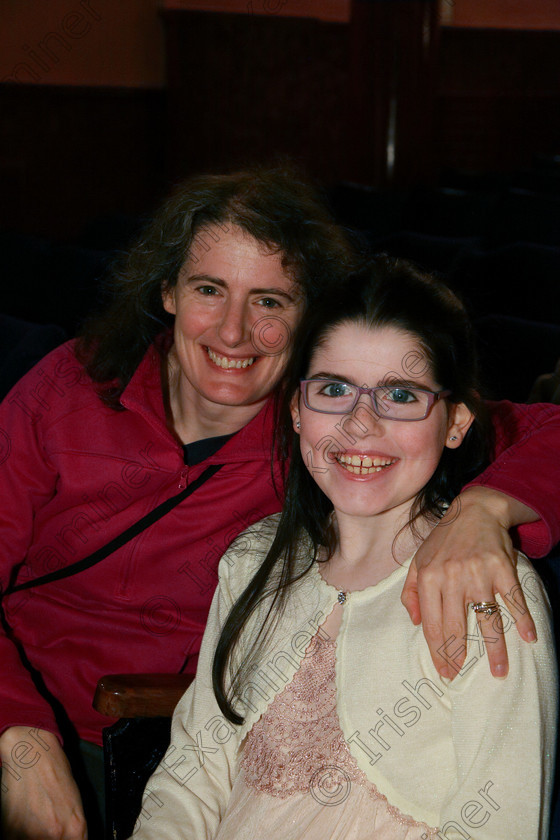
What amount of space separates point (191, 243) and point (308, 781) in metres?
0.88

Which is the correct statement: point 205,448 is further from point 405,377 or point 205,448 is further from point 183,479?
point 405,377

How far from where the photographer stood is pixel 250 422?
1559 mm

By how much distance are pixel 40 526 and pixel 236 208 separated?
0.66 m

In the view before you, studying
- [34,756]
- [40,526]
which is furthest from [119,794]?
[40,526]

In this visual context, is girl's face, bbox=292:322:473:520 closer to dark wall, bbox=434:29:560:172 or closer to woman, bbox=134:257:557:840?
woman, bbox=134:257:557:840

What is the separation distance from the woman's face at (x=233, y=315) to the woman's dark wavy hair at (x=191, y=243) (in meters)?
0.02

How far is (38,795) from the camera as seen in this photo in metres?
1.35

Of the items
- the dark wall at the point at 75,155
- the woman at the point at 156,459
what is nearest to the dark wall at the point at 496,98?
the dark wall at the point at 75,155

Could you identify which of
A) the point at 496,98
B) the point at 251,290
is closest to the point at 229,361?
the point at 251,290

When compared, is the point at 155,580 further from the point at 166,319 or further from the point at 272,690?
the point at 166,319

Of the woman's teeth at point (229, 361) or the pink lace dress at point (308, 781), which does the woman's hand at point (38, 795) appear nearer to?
the pink lace dress at point (308, 781)

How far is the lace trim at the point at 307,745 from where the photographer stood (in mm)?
1109

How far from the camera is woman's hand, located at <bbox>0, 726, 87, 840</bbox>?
1334mm

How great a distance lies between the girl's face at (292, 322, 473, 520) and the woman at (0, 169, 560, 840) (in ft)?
0.80
